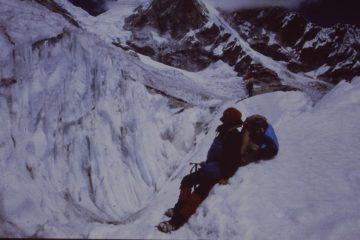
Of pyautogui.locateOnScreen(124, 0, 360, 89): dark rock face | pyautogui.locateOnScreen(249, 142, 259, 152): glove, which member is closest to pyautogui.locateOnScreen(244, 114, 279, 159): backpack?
pyautogui.locateOnScreen(249, 142, 259, 152): glove

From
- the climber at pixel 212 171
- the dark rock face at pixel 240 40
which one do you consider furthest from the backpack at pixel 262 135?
the dark rock face at pixel 240 40

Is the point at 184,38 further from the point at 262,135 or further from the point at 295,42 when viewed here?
the point at 262,135

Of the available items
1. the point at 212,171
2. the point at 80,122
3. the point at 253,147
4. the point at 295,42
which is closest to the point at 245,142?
the point at 253,147

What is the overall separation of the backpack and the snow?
20cm

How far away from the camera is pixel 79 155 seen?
31.7ft

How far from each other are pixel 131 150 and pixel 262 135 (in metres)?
6.13

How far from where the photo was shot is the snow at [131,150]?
396cm

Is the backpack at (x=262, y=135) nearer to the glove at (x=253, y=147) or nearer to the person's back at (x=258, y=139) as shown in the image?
the person's back at (x=258, y=139)

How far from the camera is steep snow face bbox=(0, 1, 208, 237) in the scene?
853cm

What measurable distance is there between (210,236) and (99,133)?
23.3ft

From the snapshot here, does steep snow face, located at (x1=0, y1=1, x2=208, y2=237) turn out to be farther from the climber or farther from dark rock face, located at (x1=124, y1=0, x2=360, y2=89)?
dark rock face, located at (x1=124, y1=0, x2=360, y2=89)

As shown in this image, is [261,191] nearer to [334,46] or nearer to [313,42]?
[313,42]

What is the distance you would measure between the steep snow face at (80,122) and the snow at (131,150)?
0.11ft

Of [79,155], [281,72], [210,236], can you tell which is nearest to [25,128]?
[79,155]
